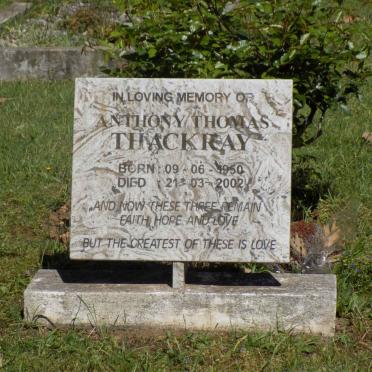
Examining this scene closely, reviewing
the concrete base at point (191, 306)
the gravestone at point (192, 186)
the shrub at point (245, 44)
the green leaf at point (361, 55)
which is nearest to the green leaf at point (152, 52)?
the shrub at point (245, 44)

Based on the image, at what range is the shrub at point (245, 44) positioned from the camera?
4.70 m

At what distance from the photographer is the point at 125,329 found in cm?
420

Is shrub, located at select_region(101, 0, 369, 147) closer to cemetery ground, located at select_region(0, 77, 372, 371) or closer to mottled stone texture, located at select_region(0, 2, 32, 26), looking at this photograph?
cemetery ground, located at select_region(0, 77, 372, 371)

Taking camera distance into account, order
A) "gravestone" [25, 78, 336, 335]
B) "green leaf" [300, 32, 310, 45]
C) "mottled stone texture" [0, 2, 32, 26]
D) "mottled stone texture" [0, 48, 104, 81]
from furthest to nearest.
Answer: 1. "mottled stone texture" [0, 2, 32, 26]
2. "mottled stone texture" [0, 48, 104, 81]
3. "green leaf" [300, 32, 310, 45]
4. "gravestone" [25, 78, 336, 335]

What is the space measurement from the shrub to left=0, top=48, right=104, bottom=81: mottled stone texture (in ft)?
14.0

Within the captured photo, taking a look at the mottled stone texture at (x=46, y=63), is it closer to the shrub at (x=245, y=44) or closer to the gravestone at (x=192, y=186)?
the shrub at (x=245, y=44)

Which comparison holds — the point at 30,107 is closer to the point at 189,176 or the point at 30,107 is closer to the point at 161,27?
the point at 161,27

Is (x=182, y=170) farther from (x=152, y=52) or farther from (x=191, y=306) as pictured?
(x=152, y=52)

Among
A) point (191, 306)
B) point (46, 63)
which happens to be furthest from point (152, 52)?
point (46, 63)

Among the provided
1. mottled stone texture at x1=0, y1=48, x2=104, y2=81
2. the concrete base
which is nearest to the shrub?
the concrete base

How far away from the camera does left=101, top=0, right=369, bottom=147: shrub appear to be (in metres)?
4.70

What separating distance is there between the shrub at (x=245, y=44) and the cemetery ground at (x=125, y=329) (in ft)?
2.47

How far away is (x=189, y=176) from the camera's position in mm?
4090

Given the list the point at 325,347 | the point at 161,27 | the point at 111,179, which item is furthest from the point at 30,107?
the point at 325,347
